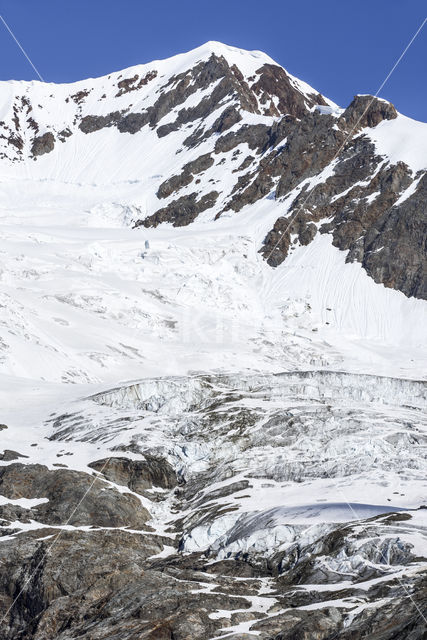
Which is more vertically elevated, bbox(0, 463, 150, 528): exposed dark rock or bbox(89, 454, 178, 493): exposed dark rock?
bbox(89, 454, 178, 493): exposed dark rock

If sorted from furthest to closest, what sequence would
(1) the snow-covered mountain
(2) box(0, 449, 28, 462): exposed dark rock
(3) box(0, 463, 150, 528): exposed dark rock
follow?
1. (2) box(0, 449, 28, 462): exposed dark rock
2. (3) box(0, 463, 150, 528): exposed dark rock
3. (1) the snow-covered mountain

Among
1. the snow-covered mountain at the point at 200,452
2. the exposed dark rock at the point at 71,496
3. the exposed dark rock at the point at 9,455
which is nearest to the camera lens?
the snow-covered mountain at the point at 200,452

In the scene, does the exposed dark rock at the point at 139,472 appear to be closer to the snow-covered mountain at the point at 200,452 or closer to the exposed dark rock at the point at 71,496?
the snow-covered mountain at the point at 200,452

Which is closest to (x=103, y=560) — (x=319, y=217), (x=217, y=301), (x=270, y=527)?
(x=270, y=527)

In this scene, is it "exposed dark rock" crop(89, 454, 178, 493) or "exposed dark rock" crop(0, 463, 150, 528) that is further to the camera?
"exposed dark rock" crop(89, 454, 178, 493)

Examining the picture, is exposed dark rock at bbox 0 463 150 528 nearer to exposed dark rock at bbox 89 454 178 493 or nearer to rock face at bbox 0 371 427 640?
rock face at bbox 0 371 427 640

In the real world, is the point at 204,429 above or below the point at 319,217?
below

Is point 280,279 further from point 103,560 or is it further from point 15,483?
point 103,560

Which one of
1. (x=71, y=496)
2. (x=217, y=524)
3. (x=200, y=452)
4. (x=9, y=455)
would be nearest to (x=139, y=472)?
(x=200, y=452)

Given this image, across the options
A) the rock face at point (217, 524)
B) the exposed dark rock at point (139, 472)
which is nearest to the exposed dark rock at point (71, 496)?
the rock face at point (217, 524)

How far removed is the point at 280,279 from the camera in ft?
549

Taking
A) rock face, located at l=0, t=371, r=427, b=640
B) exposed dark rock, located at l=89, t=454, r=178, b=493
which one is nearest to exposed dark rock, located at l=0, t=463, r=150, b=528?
rock face, located at l=0, t=371, r=427, b=640

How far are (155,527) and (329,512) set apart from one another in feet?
41.4

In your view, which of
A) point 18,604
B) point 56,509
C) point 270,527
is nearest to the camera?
point 18,604
